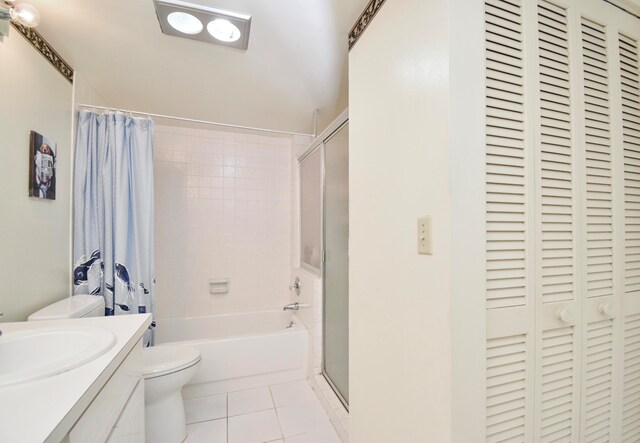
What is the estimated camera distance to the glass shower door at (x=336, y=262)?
165cm

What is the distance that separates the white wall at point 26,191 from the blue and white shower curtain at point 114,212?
78 millimetres

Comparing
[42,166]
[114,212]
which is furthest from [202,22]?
[114,212]

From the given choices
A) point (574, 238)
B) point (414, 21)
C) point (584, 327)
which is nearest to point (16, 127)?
point (414, 21)

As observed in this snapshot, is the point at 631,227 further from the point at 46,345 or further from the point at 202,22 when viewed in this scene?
the point at 46,345

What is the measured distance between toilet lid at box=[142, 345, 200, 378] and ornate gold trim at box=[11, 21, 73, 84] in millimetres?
1615

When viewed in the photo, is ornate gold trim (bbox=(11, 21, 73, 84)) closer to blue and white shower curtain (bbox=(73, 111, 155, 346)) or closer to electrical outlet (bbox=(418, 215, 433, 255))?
blue and white shower curtain (bbox=(73, 111, 155, 346))

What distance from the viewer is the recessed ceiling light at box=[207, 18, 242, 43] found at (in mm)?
1377

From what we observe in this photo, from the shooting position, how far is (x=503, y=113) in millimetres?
768

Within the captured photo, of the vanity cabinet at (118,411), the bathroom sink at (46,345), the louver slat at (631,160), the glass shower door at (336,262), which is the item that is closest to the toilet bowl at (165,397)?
the vanity cabinet at (118,411)

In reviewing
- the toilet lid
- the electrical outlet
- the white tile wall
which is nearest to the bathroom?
the electrical outlet

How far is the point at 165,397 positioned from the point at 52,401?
1.07 m

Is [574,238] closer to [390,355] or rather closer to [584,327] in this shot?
[584,327]

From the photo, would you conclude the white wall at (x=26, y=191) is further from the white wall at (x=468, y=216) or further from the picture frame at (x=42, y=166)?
the white wall at (x=468, y=216)

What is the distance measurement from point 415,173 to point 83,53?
77.6 inches
